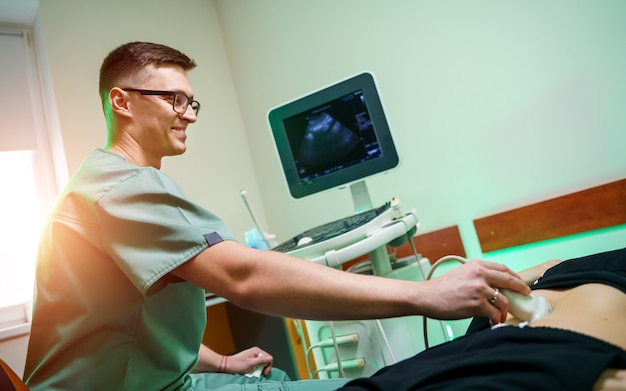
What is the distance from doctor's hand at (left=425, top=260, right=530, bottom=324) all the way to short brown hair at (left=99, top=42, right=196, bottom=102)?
32.6 inches

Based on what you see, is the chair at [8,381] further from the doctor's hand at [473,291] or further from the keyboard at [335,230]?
the keyboard at [335,230]

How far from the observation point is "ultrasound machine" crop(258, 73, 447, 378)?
57.7 inches

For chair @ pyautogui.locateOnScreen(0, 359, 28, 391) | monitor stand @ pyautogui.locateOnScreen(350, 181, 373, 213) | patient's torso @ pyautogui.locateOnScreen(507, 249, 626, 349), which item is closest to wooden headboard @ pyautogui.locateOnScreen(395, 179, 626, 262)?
monitor stand @ pyautogui.locateOnScreen(350, 181, 373, 213)

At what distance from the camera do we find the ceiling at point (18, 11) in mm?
2289

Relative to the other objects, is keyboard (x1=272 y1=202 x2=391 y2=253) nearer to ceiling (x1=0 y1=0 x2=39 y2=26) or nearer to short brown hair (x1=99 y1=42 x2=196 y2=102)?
short brown hair (x1=99 y1=42 x2=196 y2=102)

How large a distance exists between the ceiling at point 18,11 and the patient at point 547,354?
7.85 ft

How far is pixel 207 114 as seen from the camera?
2785 millimetres

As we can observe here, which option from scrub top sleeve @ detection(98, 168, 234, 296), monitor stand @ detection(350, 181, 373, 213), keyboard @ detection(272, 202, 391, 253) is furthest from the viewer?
monitor stand @ detection(350, 181, 373, 213)

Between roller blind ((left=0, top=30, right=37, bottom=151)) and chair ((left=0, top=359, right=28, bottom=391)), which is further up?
roller blind ((left=0, top=30, right=37, bottom=151))

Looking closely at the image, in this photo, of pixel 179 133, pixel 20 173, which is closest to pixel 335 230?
pixel 179 133

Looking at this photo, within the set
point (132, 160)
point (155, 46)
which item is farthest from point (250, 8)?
point (132, 160)

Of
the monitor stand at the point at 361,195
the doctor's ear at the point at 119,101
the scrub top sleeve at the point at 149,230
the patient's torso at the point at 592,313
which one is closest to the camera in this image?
the patient's torso at the point at 592,313

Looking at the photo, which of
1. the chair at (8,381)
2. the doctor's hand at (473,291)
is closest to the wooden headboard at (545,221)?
the doctor's hand at (473,291)

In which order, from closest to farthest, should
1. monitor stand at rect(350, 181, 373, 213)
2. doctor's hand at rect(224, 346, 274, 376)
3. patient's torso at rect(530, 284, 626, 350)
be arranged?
patient's torso at rect(530, 284, 626, 350) < doctor's hand at rect(224, 346, 274, 376) < monitor stand at rect(350, 181, 373, 213)
